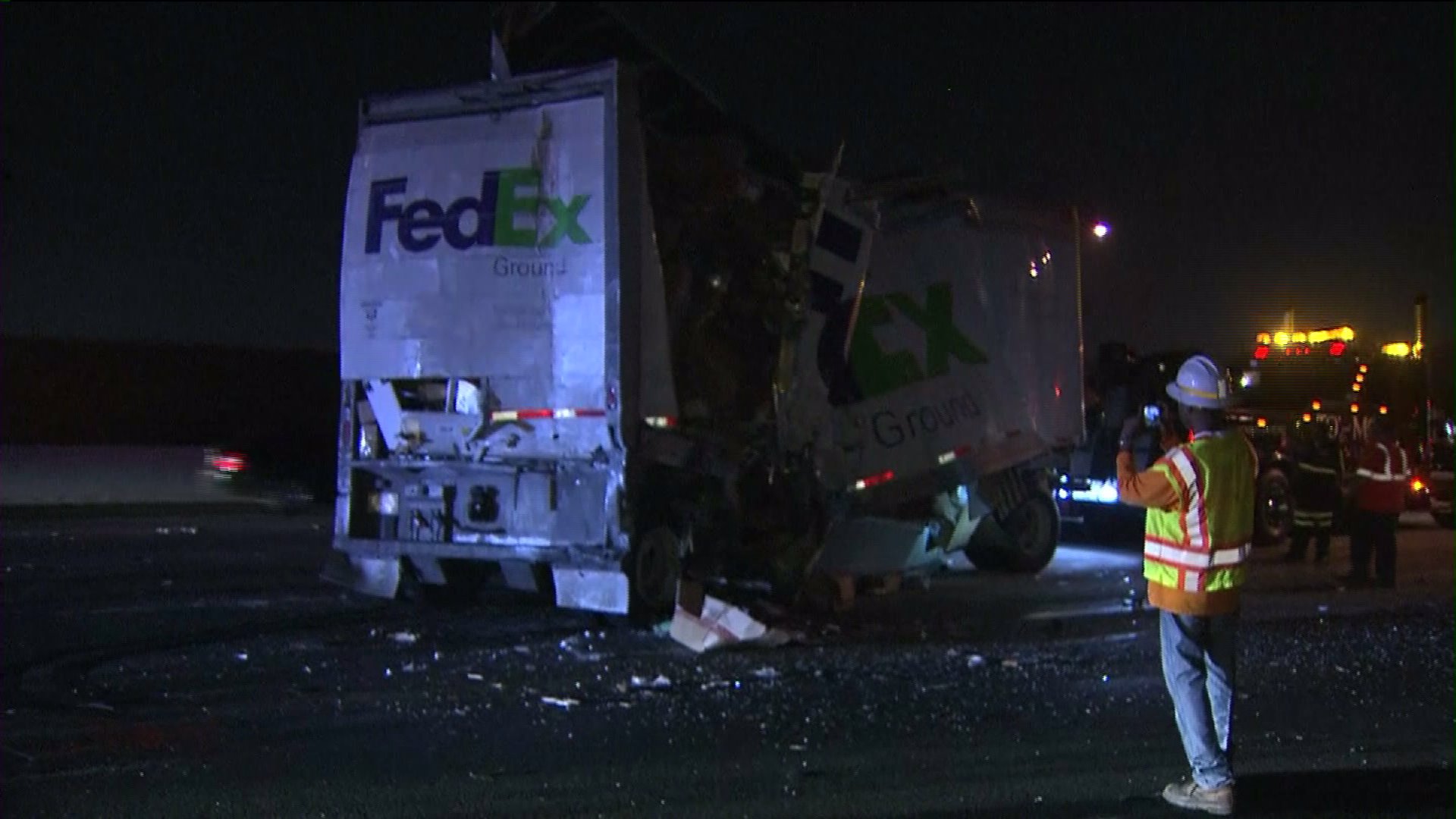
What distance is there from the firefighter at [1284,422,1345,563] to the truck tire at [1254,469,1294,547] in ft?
0.41

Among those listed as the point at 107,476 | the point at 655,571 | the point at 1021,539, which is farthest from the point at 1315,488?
the point at 107,476

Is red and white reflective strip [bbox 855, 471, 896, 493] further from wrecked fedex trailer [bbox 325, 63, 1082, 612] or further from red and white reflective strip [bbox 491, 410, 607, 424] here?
red and white reflective strip [bbox 491, 410, 607, 424]

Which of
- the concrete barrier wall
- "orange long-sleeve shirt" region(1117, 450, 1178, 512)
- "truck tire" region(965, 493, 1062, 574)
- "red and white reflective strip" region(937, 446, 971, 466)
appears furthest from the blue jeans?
the concrete barrier wall

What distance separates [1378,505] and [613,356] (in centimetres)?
715

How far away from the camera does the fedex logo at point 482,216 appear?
346 inches

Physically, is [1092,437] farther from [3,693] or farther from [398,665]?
[3,693]

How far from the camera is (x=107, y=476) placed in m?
21.3

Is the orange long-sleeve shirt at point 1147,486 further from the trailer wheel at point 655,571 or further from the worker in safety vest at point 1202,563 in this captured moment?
the trailer wheel at point 655,571

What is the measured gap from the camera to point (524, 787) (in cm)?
552

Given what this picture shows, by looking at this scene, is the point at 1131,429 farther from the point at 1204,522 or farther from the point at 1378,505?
the point at 1378,505

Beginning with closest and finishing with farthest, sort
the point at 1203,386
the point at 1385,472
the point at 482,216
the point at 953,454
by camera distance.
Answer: the point at 1203,386 → the point at 482,216 → the point at 953,454 → the point at 1385,472

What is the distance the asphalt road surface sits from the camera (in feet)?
17.9

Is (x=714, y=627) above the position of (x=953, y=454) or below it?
below

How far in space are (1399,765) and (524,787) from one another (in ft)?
11.8
